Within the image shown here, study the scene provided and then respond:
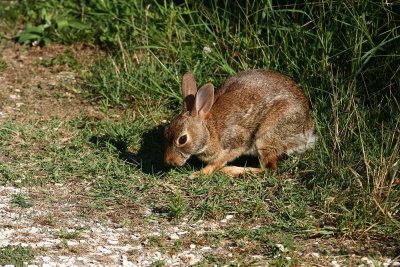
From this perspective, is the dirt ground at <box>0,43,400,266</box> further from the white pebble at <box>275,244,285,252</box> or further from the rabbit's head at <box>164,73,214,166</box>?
the rabbit's head at <box>164,73,214,166</box>

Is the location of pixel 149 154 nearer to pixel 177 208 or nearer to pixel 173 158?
pixel 173 158

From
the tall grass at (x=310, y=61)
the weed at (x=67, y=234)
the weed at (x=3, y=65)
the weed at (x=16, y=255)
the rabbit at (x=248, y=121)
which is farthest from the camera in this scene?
the weed at (x=3, y=65)

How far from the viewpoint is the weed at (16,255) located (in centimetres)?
465

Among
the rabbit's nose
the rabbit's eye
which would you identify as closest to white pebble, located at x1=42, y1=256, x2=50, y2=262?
the rabbit's nose

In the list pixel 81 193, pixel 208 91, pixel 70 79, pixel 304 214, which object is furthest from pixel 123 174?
pixel 70 79

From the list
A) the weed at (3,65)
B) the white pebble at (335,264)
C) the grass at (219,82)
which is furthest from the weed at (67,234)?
the weed at (3,65)

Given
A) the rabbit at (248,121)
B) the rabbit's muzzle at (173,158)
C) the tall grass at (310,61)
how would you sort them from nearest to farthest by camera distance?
the tall grass at (310,61)
the rabbit's muzzle at (173,158)
the rabbit at (248,121)

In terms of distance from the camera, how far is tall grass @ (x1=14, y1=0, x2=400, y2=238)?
5.26m

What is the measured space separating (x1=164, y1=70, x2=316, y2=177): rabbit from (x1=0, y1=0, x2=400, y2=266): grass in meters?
0.17

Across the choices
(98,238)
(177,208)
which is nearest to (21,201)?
(98,238)

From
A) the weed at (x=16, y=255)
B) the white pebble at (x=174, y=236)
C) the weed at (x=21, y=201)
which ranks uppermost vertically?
the weed at (x=16, y=255)

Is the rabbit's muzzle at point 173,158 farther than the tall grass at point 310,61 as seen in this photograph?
Yes

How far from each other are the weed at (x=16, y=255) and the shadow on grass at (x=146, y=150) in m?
1.52

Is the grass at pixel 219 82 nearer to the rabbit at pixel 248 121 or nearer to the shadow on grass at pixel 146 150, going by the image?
the shadow on grass at pixel 146 150
